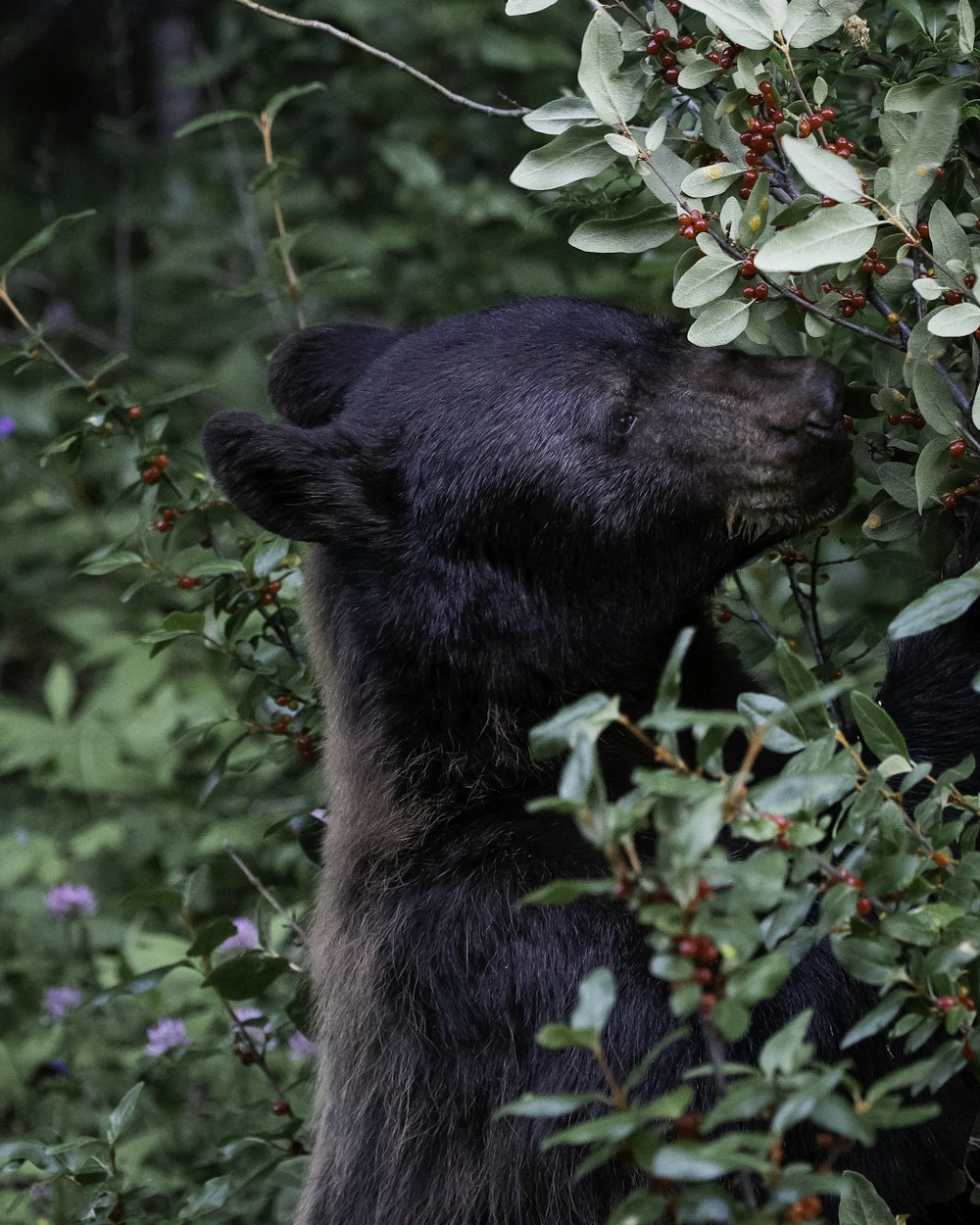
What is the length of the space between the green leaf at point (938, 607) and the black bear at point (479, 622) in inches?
28.3

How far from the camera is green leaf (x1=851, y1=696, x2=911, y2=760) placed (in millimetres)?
1835

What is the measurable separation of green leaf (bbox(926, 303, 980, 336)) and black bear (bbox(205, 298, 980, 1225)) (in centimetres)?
44

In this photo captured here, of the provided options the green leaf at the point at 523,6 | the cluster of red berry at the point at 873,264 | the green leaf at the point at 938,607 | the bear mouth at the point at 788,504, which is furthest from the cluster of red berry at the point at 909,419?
the green leaf at the point at 523,6

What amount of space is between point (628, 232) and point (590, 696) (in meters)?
1.15

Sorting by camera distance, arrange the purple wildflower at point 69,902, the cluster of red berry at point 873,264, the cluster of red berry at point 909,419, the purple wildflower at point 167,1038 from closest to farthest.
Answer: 1. the cluster of red berry at point 873,264
2. the cluster of red berry at point 909,419
3. the purple wildflower at point 167,1038
4. the purple wildflower at point 69,902

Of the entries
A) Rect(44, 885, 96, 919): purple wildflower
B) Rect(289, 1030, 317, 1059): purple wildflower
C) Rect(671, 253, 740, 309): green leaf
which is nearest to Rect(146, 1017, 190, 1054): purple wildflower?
Rect(289, 1030, 317, 1059): purple wildflower

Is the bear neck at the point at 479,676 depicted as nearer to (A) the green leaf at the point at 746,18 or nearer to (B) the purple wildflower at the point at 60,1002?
(A) the green leaf at the point at 746,18

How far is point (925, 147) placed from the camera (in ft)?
6.64

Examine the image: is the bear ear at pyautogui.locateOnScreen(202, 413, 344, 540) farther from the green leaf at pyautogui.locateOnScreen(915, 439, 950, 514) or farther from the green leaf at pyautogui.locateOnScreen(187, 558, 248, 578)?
the green leaf at pyautogui.locateOnScreen(915, 439, 950, 514)

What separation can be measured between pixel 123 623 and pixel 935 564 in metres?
4.69

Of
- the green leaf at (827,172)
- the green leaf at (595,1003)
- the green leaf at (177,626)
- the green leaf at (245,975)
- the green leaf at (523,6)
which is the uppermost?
the green leaf at (523,6)

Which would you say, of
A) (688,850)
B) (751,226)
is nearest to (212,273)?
(751,226)

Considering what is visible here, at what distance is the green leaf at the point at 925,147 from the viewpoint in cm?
201

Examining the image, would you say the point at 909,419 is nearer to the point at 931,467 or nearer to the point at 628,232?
the point at 931,467
